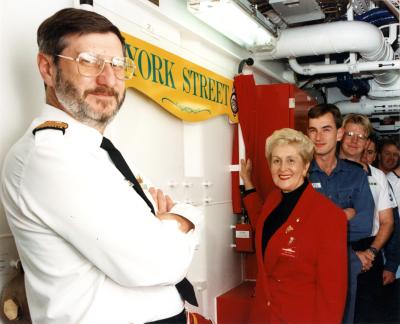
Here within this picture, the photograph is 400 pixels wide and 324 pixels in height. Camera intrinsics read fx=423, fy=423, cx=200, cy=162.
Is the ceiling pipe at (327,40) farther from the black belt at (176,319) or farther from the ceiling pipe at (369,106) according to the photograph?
the black belt at (176,319)

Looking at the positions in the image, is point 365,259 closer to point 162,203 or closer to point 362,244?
point 362,244

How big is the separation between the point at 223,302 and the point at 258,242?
1031mm

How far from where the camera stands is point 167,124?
2.64m

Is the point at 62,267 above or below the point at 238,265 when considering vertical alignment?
above

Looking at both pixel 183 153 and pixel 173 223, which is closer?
pixel 173 223

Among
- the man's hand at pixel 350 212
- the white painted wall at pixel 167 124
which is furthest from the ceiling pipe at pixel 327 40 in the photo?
the man's hand at pixel 350 212

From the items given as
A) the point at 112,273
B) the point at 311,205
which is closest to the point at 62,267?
the point at 112,273

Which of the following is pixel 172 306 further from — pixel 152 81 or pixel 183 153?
pixel 183 153

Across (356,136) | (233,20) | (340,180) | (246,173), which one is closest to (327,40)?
(356,136)

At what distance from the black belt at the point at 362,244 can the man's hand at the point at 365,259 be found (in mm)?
60

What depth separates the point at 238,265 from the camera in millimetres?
3729

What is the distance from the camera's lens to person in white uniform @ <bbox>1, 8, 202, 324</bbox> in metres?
1.12

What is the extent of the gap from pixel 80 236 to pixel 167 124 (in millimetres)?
1587

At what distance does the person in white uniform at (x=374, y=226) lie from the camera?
9.33 feet
